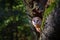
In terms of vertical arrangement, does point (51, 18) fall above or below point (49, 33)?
above

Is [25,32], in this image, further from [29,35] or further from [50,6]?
[50,6]

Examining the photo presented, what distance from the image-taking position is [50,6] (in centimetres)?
137

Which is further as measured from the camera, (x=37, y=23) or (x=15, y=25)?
(x=15, y=25)

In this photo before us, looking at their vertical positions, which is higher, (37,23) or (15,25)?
(37,23)

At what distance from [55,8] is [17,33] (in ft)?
9.42

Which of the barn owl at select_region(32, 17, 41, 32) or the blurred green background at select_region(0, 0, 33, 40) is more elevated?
the barn owl at select_region(32, 17, 41, 32)

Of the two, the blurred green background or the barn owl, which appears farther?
the blurred green background

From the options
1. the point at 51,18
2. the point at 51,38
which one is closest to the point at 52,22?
the point at 51,18

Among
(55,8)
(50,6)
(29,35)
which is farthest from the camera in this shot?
(29,35)

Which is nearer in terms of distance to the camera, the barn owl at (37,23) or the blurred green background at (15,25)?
the barn owl at (37,23)

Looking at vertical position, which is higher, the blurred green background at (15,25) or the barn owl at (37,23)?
the barn owl at (37,23)

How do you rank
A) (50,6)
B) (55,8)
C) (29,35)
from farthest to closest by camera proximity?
1. (29,35)
2. (50,6)
3. (55,8)

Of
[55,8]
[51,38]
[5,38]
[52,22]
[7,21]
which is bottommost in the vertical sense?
[5,38]

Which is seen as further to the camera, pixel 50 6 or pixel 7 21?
pixel 7 21
